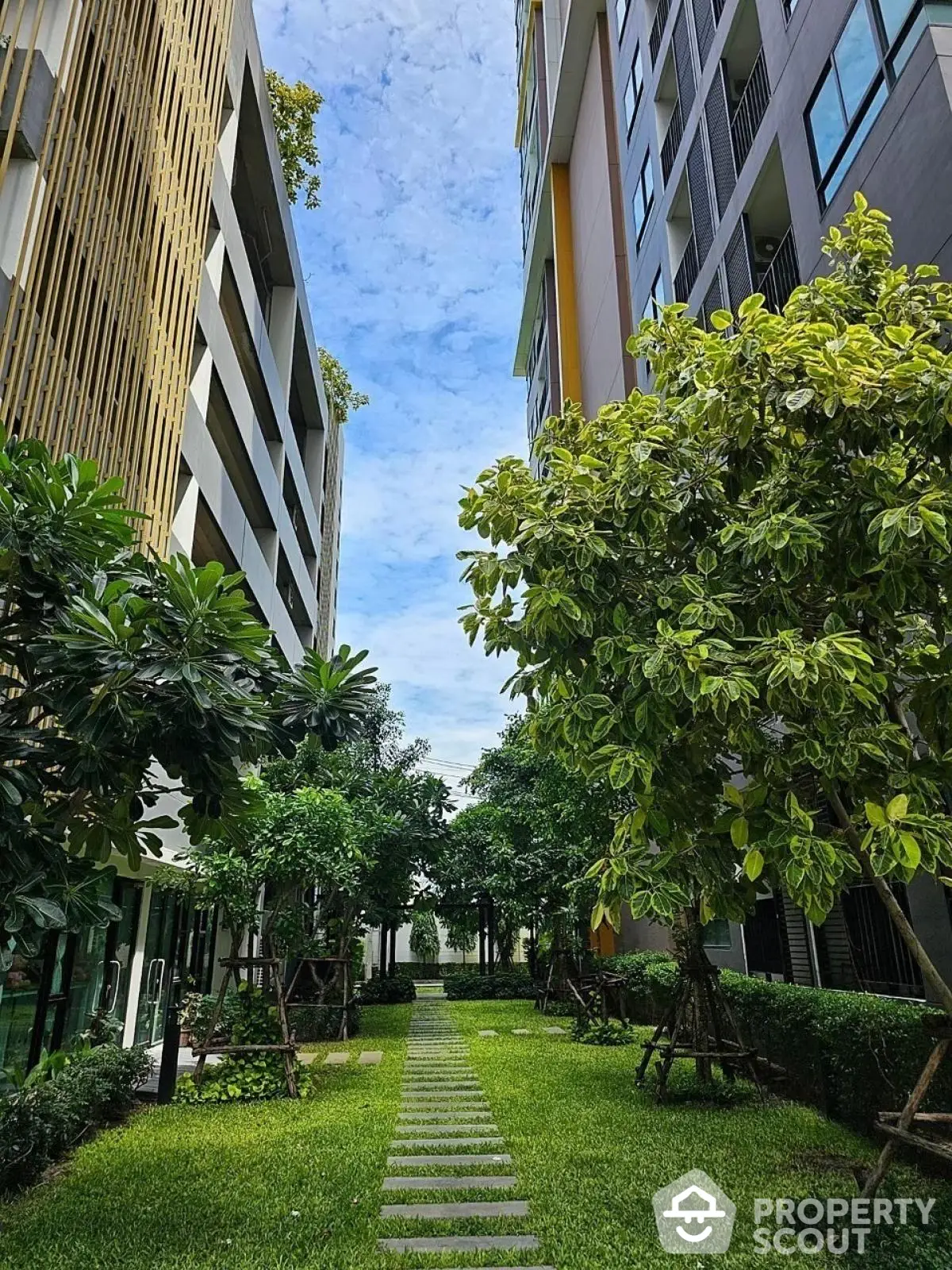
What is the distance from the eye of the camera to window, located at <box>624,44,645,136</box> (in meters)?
17.9

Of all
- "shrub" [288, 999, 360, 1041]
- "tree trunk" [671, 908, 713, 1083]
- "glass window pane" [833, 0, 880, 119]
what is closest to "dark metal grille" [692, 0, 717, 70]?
"glass window pane" [833, 0, 880, 119]

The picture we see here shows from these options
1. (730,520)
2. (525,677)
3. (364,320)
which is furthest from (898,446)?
(364,320)

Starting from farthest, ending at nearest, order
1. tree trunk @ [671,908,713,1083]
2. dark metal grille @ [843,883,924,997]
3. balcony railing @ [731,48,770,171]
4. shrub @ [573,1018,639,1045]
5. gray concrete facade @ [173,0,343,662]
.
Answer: gray concrete facade @ [173,0,343,662], shrub @ [573,1018,639,1045], balcony railing @ [731,48,770,171], tree trunk @ [671,908,713,1083], dark metal grille @ [843,883,924,997]

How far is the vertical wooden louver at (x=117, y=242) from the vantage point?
8555 mm

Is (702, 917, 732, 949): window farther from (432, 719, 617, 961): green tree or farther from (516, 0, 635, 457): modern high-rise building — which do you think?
(516, 0, 635, 457): modern high-rise building

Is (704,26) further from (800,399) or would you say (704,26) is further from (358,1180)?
(358,1180)

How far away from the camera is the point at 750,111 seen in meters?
11.7

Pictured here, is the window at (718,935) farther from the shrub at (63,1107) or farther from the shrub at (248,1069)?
the shrub at (63,1107)

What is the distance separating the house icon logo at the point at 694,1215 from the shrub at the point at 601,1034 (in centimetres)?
786

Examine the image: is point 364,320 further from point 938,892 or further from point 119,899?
point 938,892

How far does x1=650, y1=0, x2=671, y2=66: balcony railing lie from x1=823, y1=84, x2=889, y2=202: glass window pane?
9.78m

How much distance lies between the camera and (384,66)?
1861cm

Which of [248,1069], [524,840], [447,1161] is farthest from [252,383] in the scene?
[447,1161]

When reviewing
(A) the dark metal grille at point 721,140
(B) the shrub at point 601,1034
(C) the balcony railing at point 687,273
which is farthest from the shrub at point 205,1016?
(A) the dark metal grille at point 721,140
